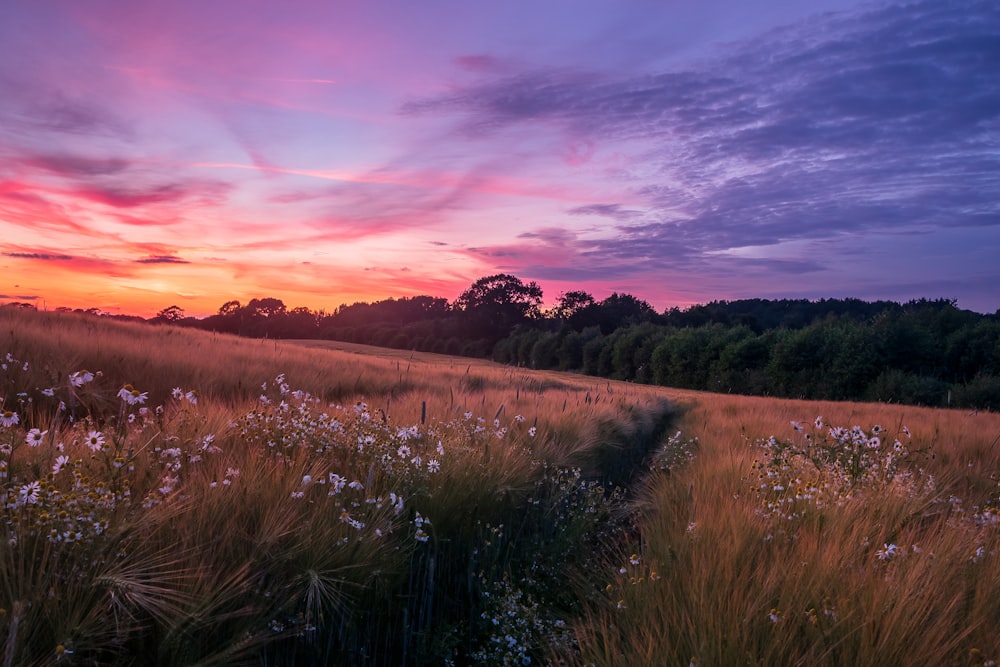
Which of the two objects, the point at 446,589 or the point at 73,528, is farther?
the point at 446,589

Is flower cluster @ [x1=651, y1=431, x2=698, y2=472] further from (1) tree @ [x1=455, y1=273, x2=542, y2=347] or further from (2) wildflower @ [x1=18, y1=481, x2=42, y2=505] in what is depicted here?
(1) tree @ [x1=455, y1=273, x2=542, y2=347]

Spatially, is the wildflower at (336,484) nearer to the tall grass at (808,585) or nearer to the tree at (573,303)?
the tall grass at (808,585)

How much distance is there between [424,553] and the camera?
3711mm

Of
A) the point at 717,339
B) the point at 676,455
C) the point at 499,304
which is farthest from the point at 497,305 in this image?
the point at 676,455

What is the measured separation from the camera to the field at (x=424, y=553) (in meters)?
2.12

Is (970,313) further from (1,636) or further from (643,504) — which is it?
(1,636)

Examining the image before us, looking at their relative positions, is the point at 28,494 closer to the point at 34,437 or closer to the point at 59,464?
the point at 59,464

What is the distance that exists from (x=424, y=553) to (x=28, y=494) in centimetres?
215

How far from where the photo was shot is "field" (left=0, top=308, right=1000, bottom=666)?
2121 mm

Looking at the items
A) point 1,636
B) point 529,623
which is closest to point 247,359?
point 529,623

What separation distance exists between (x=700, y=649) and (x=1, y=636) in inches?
89.6

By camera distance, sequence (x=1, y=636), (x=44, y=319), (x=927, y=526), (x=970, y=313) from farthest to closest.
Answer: (x=970, y=313) < (x=44, y=319) < (x=927, y=526) < (x=1, y=636)

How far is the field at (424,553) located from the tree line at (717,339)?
59.1 feet

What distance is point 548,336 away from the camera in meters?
64.0
